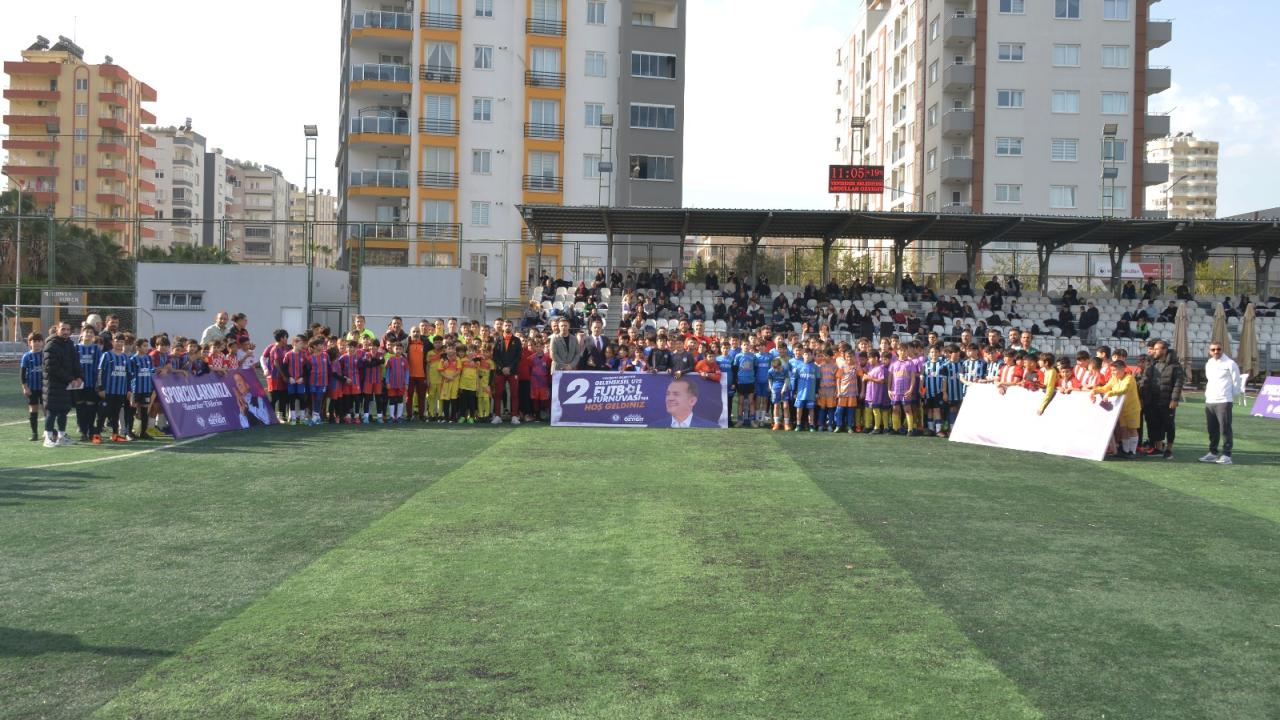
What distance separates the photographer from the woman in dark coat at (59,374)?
14781 mm

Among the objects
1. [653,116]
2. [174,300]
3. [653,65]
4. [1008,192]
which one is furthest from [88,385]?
[1008,192]

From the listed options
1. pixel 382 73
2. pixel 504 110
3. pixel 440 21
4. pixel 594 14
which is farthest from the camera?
pixel 594 14

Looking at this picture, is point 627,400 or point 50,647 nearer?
point 50,647

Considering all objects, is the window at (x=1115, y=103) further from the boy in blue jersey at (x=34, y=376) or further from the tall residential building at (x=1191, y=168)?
the tall residential building at (x=1191, y=168)

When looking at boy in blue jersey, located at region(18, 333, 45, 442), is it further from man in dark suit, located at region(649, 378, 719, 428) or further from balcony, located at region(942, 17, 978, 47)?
balcony, located at region(942, 17, 978, 47)

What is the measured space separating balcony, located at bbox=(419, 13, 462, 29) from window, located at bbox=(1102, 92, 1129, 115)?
37.4 m

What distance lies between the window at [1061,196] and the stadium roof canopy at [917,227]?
2268cm

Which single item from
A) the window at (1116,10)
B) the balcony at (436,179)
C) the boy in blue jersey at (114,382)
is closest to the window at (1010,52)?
the window at (1116,10)

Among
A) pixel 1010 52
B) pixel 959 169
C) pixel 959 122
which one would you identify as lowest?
pixel 959 169

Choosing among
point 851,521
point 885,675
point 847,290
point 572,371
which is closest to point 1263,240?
point 847,290

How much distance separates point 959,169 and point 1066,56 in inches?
350

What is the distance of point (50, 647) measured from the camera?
5.82 metres

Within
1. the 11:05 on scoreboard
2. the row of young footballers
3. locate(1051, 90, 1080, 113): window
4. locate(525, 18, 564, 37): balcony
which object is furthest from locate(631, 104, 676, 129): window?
the row of young footballers

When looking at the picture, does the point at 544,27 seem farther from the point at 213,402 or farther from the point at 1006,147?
the point at 213,402
